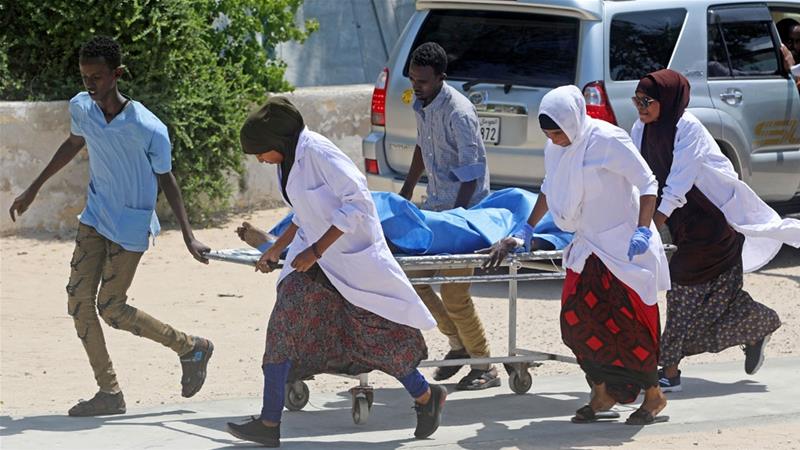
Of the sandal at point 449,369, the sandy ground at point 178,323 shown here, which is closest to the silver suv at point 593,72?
the sandy ground at point 178,323

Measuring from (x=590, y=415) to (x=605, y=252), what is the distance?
2.46 ft

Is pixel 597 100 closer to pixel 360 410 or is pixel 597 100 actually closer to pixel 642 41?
pixel 642 41

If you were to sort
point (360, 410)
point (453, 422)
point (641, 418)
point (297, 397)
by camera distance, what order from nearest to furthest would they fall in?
point (360, 410)
point (641, 418)
point (453, 422)
point (297, 397)

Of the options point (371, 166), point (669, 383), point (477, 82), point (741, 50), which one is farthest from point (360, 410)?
point (741, 50)

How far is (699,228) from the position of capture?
25.2 ft

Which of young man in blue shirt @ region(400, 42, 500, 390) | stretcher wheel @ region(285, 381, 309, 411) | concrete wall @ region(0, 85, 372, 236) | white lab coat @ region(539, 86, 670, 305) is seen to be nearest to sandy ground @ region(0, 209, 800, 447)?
concrete wall @ region(0, 85, 372, 236)

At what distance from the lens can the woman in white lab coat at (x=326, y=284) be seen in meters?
6.29

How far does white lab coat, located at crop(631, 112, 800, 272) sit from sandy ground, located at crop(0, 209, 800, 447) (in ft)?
3.43

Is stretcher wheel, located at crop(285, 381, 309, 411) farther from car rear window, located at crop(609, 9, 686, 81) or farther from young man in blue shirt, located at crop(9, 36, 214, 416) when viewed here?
car rear window, located at crop(609, 9, 686, 81)

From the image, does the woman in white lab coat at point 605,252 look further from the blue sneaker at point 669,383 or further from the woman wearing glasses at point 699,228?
the blue sneaker at point 669,383

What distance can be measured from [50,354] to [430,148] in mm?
2340

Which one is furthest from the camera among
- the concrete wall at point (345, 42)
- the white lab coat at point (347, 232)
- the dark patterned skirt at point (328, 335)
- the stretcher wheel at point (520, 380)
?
the concrete wall at point (345, 42)

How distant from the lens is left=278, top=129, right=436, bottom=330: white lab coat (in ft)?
20.5

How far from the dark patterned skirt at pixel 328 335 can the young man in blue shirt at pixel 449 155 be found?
1.02 meters
